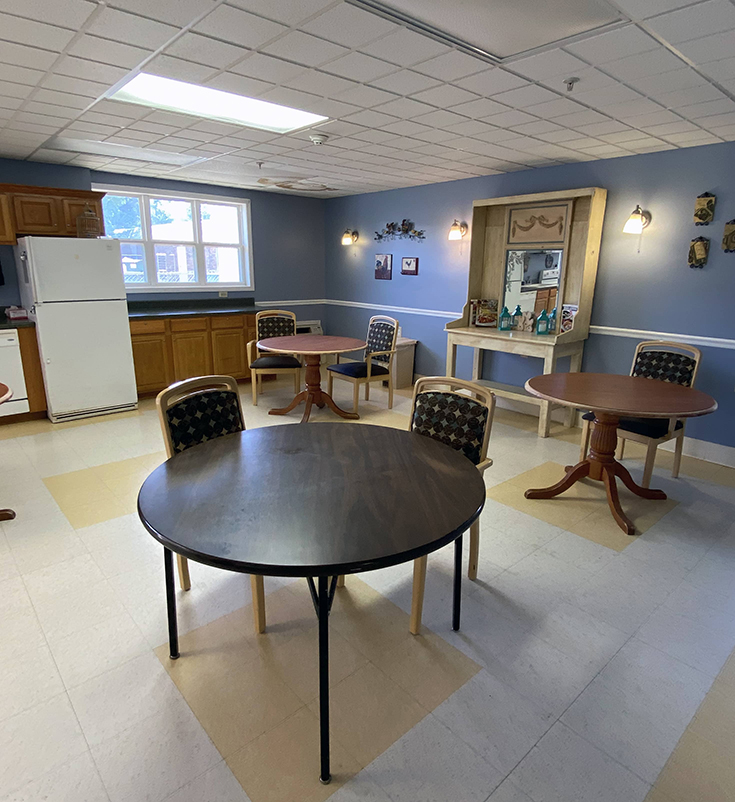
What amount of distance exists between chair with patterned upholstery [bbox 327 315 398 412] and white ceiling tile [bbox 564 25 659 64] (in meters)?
3.13

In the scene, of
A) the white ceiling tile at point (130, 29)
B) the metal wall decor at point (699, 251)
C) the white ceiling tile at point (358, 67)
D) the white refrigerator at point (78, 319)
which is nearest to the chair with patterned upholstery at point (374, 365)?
the white refrigerator at point (78, 319)

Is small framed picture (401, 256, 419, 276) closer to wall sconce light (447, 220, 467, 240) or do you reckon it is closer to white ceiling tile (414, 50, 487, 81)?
wall sconce light (447, 220, 467, 240)

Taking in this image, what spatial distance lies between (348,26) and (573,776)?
2.74m

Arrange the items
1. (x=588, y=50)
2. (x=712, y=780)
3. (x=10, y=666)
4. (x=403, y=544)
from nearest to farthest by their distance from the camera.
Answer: (x=403, y=544)
(x=712, y=780)
(x=10, y=666)
(x=588, y=50)

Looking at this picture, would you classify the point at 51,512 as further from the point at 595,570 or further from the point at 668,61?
the point at 668,61

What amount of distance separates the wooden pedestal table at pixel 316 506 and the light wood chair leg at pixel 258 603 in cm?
30

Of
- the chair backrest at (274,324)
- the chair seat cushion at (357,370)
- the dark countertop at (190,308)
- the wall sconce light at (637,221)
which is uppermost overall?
the wall sconce light at (637,221)

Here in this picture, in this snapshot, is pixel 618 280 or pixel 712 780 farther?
pixel 618 280

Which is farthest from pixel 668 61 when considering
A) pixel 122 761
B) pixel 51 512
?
pixel 51 512

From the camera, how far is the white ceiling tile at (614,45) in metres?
2.00

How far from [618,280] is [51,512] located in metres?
4.63

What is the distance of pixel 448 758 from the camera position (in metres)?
1.51

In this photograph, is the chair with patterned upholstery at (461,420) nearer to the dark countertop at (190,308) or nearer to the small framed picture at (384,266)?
the dark countertop at (190,308)

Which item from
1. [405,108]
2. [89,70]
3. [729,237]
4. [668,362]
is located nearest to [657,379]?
[668,362]
